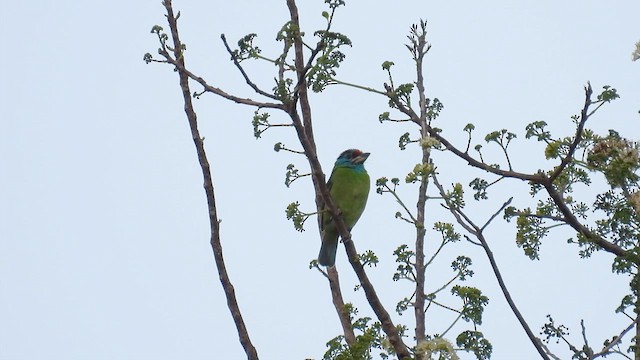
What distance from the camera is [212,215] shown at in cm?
421

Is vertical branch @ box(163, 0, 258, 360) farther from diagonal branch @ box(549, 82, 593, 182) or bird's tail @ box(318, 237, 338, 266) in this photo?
bird's tail @ box(318, 237, 338, 266)

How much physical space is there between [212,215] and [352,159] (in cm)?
344

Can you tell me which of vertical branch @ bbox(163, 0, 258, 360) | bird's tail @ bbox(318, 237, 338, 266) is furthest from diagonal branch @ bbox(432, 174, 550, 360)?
bird's tail @ bbox(318, 237, 338, 266)

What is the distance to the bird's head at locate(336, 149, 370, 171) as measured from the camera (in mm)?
7504

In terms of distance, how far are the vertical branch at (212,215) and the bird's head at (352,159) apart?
3.20 metres

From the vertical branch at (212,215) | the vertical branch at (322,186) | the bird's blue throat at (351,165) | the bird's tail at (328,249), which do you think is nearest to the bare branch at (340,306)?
the vertical branch at (322,186)

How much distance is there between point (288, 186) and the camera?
4734 millimetres

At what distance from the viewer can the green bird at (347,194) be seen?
7.09m

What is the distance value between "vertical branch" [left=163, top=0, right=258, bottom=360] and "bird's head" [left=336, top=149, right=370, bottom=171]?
10.5 feet

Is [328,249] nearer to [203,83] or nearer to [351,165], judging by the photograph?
[351,165]

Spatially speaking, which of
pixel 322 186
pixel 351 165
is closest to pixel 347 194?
pixel 351 165

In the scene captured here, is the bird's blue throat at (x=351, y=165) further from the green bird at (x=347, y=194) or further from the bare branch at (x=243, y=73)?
the bare branch at (x=243, y=73)

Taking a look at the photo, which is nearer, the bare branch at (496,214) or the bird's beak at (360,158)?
the bare branch at (496,214)

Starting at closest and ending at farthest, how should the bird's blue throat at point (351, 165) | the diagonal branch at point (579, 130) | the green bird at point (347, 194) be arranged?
the diagonal branch at point (579, 130)
the green bird at point (347, 194)
the bird's blue throat at point (351, 165)
